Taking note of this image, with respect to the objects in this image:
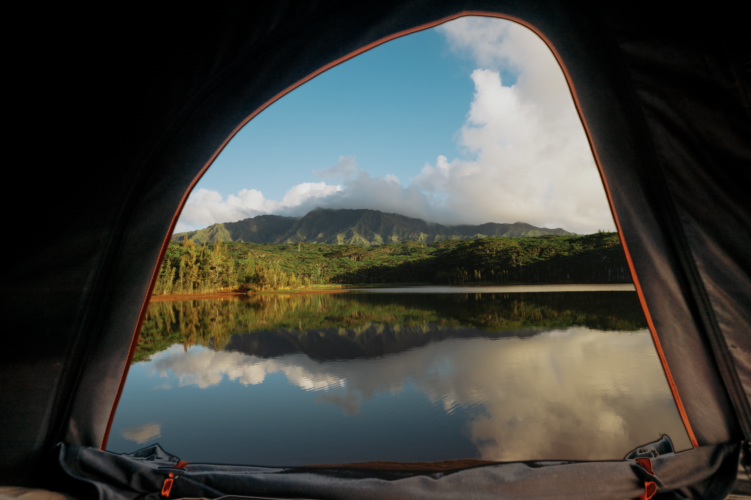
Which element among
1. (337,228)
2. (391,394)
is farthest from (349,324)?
(337,228)

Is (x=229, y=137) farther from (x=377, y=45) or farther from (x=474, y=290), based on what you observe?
(x=474, y=290)

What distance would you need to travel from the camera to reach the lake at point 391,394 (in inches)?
66.7

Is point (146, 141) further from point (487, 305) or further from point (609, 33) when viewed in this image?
point (487, 305)

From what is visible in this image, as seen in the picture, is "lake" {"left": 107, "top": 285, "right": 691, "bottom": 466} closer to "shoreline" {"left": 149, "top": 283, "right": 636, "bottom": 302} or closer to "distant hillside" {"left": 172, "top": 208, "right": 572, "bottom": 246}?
"shoreline" {"left": 149, "top": 283, "right": 636, "bottom": 302}

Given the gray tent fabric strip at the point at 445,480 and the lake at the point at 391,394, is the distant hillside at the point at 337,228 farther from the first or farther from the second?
the gray tent fabric strip at the point at 445,480

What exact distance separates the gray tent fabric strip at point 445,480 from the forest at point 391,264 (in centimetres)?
489

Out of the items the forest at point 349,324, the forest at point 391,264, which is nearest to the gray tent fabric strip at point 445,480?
the forest at point 349,324

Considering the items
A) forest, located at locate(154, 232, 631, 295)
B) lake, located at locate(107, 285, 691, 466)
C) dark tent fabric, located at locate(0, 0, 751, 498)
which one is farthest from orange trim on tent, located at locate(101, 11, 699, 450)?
forest, located at locate(154, 232, 631, 295)

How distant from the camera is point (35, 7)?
0.75 meters

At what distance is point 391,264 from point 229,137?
16.3 meters

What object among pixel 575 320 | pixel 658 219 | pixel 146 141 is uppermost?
pixel 146 141

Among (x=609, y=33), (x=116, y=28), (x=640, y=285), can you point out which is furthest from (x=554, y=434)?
(x=116, y=28)

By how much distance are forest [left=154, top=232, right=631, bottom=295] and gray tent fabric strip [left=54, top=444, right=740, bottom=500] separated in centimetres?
489

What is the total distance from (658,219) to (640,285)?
20cm
